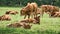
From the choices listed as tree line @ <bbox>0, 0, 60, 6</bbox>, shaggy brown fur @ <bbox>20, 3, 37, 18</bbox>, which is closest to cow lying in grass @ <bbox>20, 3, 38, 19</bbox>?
shaggy brown fur @ <bbox>20, 3, 37, 18</bbox>

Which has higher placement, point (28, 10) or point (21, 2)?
point (28, 10)

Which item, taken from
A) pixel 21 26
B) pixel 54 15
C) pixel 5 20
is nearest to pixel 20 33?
pixel 21 26

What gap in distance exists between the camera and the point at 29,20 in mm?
12289

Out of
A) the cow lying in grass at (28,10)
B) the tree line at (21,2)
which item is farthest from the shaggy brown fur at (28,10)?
the tree line at (21,2)

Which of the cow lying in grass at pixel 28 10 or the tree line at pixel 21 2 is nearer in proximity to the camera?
the cow lying in grass at pixel 28 10

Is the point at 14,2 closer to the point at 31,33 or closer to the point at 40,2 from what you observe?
the point at 40,2

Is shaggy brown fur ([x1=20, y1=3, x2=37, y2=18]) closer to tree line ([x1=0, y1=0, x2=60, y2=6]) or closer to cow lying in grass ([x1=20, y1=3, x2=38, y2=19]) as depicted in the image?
cow lying in grass ([x1=20, y1=3, x2=38, y2=19])

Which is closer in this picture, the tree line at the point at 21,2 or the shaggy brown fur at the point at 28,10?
the shaggy brown fur at the point at 28,10

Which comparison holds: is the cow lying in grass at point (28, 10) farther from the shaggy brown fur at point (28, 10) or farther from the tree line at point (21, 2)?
the tree line at point (21, 2)

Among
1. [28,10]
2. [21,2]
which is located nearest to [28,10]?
[28,10]

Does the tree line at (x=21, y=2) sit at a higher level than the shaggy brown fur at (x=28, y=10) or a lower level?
lower

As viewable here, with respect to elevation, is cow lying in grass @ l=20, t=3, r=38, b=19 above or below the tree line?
above

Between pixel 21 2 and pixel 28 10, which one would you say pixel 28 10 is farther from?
pixel 21 2

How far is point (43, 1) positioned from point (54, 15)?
1619 cm
